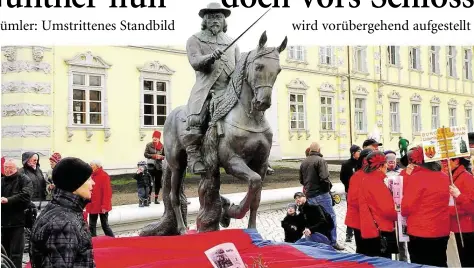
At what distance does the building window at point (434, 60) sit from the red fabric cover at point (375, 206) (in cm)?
2684

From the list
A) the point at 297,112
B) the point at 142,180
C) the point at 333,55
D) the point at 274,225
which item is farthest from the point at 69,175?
the point at 333,55

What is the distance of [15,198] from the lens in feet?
20.8

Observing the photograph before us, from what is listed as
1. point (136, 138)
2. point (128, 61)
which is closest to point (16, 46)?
point (128, 61)

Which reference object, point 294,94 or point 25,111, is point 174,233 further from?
point 294,94

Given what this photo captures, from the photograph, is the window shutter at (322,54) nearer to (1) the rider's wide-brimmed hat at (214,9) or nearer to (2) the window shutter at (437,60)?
(2) the window shutter at (437,60)

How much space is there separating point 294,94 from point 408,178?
19014mm

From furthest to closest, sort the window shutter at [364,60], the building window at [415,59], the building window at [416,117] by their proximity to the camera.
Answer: the building window at [416,117] < the building window at [415,59] < the window shutter at [364,60]

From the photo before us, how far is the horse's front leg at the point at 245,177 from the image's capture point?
210 inches

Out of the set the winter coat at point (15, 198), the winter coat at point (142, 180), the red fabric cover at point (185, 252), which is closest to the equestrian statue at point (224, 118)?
the red fabric cover at point (185, 252)

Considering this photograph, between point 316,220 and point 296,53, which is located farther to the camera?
point 296,53

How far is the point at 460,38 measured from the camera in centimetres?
764

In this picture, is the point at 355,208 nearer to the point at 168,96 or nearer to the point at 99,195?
the point at 99,195

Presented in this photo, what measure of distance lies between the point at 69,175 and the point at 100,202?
5889 millimetres

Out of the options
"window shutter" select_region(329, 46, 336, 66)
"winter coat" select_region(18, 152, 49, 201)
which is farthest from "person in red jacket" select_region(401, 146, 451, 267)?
"window shutter" select_region(329, 46, 336, 66)
